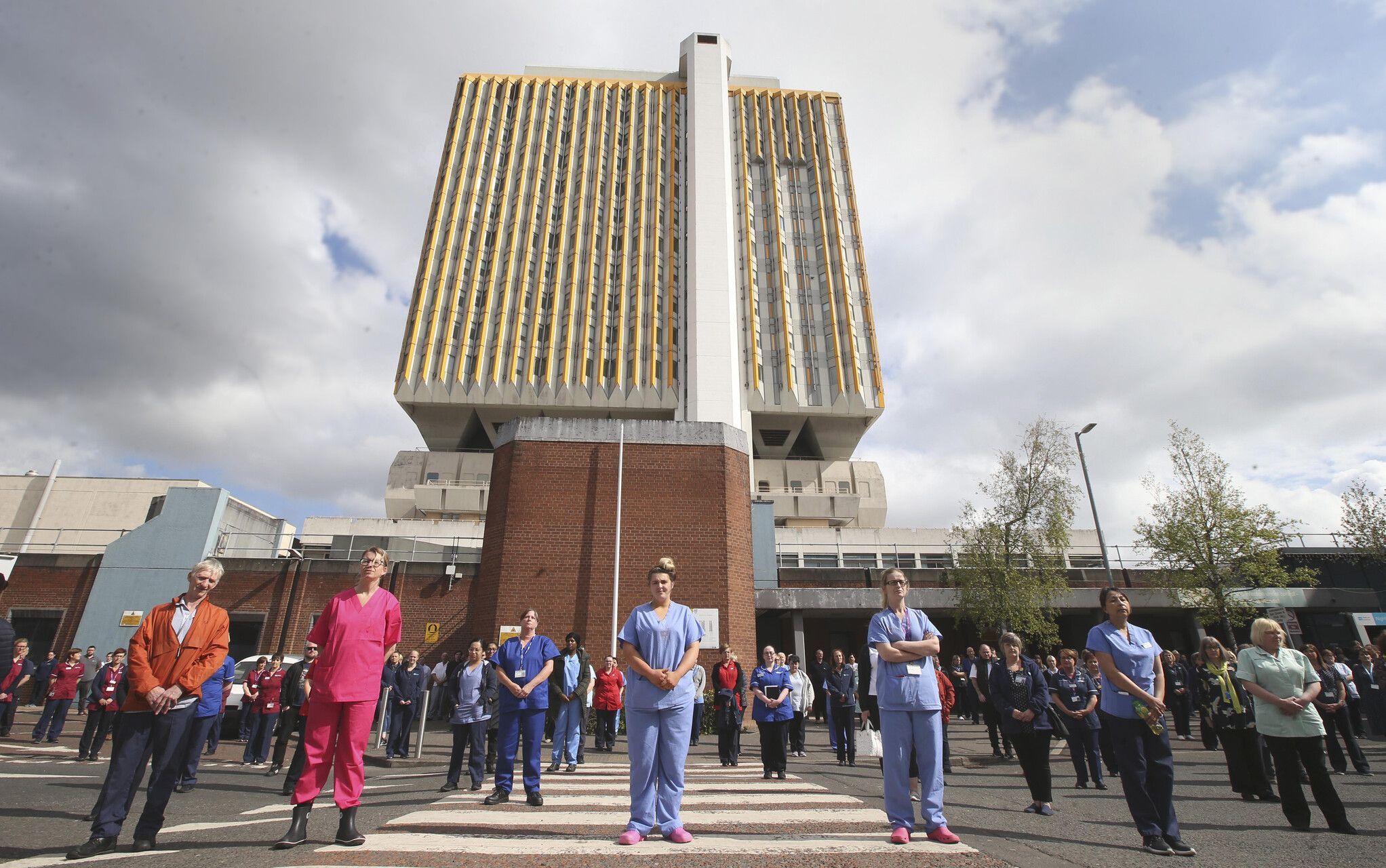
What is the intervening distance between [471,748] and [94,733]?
7229 millimetres

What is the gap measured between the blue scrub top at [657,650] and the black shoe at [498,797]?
219 cm

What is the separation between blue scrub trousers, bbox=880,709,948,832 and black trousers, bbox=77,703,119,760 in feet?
36.3

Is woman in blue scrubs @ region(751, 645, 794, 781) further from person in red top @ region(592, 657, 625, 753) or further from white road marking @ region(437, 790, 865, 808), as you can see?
person in red top @ region(592, 657, 625, 753)

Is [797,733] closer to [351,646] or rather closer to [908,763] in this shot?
[908,763]

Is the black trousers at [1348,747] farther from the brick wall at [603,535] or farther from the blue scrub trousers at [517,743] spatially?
the brick wall at [603,535]

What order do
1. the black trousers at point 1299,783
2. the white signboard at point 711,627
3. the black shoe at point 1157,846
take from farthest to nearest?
the white signboard at point 711,627
the black trousers at point 1299,783
the black shoe at point 1157,846

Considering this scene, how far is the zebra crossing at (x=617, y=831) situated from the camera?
4.04m

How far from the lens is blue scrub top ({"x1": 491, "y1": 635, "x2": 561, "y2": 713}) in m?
6.59

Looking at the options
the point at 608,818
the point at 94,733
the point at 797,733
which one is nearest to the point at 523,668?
the point at 608,818

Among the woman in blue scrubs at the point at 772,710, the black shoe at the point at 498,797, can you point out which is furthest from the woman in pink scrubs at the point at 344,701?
the woman in blue scrubs at the point at 772,710

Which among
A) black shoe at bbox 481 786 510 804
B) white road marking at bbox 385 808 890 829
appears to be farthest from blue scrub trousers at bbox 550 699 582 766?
white road marking at bbox 385 808 890 829

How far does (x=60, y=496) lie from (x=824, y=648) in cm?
4664

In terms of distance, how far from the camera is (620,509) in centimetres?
1977

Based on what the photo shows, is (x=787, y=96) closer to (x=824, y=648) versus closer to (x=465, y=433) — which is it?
(x=465, y=433)
